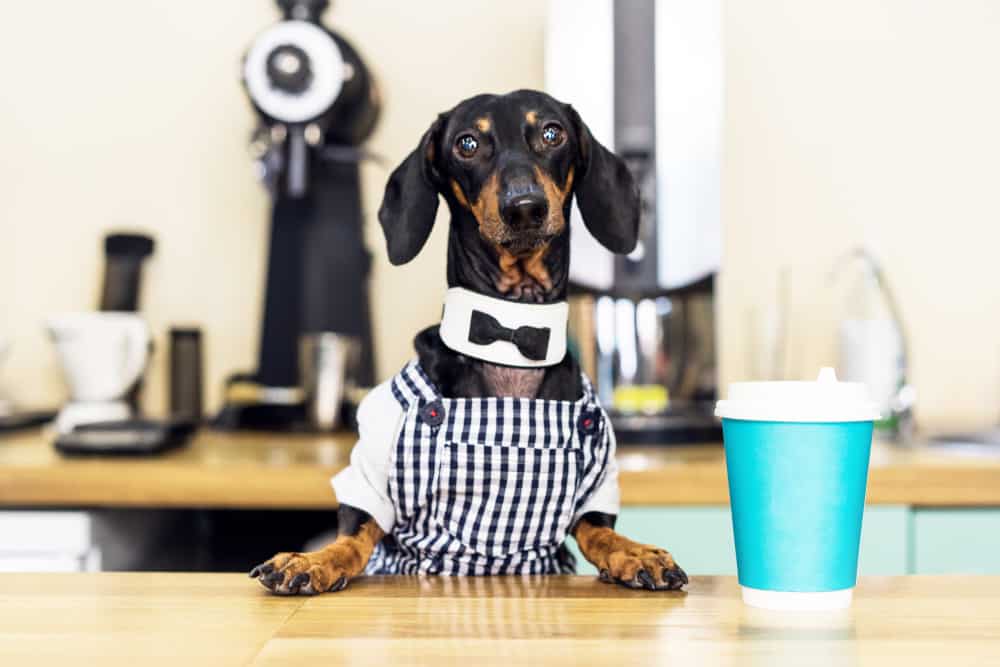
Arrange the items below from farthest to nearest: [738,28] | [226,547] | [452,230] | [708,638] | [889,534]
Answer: [738,28], [226,547], [889,534], [452,230], [708,638]

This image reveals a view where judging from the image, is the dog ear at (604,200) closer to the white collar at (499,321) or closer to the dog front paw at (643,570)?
the white collar at (499,321)

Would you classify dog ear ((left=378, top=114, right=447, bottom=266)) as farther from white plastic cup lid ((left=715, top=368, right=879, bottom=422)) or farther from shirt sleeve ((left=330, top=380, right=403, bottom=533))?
white plastic cup lid ((left=715, top=368, right=879, bottom=422))

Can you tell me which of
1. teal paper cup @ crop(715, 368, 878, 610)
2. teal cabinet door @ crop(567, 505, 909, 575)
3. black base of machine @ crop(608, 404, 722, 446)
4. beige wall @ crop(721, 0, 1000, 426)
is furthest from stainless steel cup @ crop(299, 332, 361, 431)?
teal paper cup @ crop(715, 368, 878, 610)

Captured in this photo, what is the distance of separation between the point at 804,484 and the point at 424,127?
1491mm

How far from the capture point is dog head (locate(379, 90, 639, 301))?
2.98ft

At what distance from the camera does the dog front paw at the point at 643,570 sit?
706mm

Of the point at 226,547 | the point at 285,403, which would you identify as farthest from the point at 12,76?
the point at 226,547

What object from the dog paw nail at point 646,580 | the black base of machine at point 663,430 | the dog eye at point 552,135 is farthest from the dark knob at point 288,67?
the dog paw nail at point 646,580

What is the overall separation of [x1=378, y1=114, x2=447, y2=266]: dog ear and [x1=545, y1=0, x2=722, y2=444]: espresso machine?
2.38 ft

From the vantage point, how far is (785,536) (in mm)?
613

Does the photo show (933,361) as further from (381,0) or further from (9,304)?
(9,304)

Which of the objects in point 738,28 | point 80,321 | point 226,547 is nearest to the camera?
point 80,321

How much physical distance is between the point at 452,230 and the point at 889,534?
0.79 meters

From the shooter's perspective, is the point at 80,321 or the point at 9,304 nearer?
the point at 80,321
